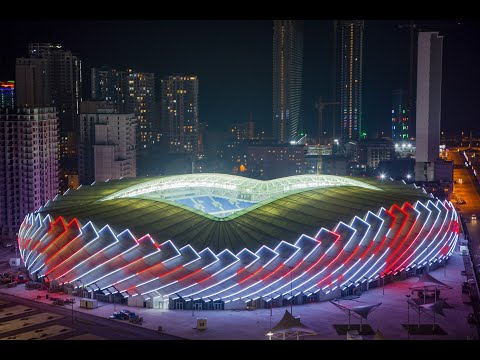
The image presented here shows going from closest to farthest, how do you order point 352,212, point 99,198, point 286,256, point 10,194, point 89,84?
point 286,256 → point 352,212 → point 99,198 → point 10,194 → point 89,84

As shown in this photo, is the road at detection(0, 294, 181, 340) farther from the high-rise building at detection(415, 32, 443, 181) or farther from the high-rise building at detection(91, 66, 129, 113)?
the high-rise building at detection(91, 66, 129, 113)

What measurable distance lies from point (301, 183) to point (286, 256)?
12.6 ft

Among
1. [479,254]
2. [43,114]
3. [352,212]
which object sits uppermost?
[43,114]

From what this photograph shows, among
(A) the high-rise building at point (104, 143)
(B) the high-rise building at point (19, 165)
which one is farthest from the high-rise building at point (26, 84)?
(A) the high-rise building at point (104, 143)

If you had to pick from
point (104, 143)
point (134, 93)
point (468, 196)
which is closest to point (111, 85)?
point (134, 93)

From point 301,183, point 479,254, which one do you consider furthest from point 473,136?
point 301,183

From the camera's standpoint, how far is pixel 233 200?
1761cm

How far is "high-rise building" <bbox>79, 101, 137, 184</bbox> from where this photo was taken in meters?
28.8

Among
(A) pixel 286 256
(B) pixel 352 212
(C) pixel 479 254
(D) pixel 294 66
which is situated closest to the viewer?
(A) pixel 286 256

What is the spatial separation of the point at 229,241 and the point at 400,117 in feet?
122

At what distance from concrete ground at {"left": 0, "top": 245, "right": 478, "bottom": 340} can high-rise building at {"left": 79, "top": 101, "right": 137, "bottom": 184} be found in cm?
1360

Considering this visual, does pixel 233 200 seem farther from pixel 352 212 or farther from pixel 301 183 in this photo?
pixel 352 212

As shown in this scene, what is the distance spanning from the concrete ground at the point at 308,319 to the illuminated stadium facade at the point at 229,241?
35cm

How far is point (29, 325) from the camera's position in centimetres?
1316
